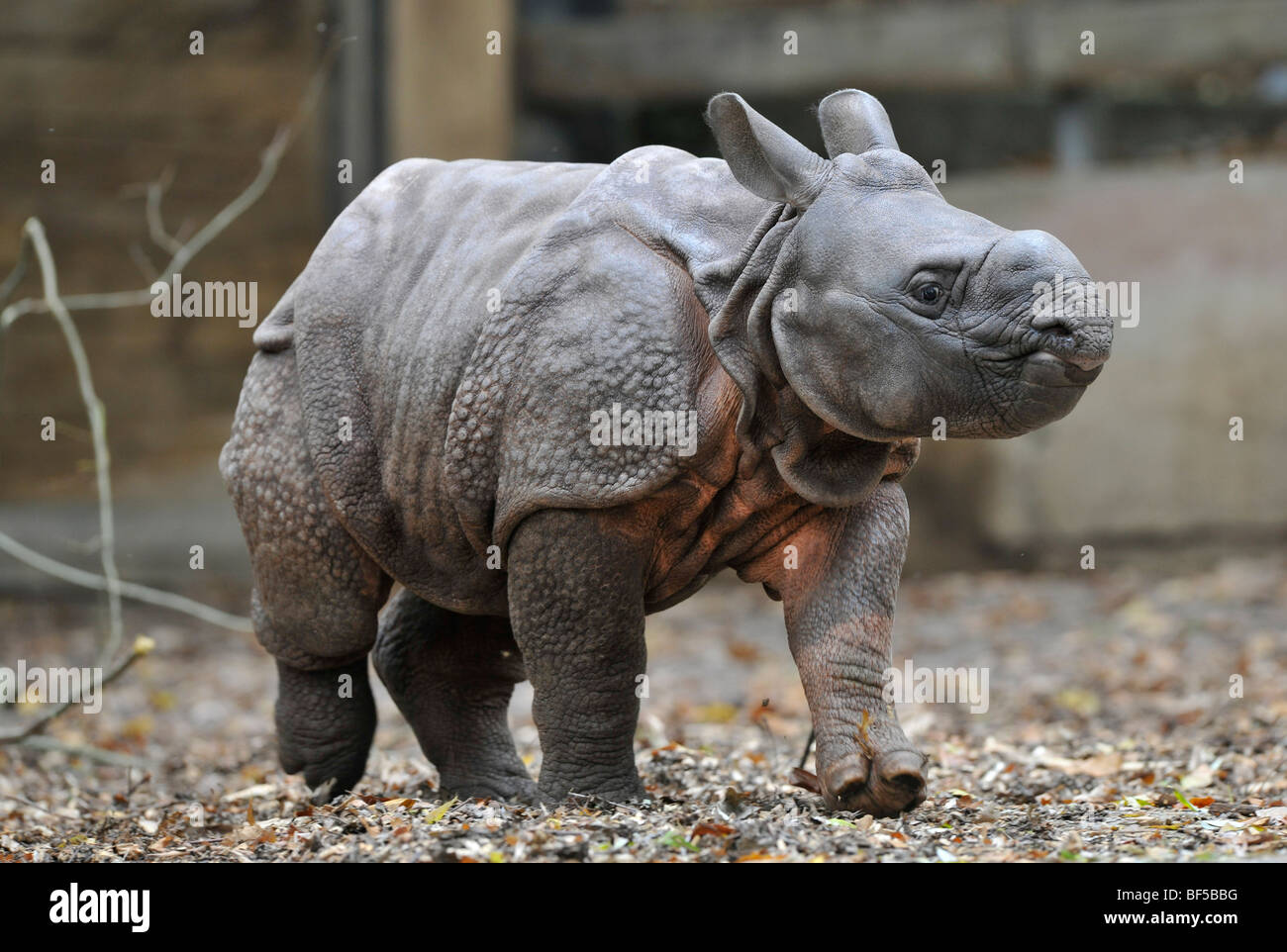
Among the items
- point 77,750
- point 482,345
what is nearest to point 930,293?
point 482,345

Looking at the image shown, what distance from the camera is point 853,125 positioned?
472 centimetres

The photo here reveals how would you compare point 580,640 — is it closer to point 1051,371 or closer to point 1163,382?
point 1051,371

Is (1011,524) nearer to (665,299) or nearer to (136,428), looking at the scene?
(136,428)

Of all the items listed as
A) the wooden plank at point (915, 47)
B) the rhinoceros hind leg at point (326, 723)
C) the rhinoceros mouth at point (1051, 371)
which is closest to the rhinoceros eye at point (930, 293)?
the rhinoceros mouth at point (1051, 371)

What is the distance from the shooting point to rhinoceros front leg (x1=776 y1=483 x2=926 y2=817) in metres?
4.73

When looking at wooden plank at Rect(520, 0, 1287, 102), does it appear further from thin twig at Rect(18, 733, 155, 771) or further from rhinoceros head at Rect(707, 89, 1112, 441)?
rhinoceros head at Rect(707, 89, 1112, 441)

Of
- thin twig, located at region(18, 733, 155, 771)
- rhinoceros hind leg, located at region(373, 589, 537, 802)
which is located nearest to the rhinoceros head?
rhinoceros hind leg, located at region(373, 589, 537, 802)

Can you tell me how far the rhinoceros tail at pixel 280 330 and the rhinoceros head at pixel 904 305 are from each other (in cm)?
173

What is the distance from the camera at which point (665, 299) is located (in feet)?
15.4

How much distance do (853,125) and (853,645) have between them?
146cm

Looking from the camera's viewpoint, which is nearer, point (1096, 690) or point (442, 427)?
point (442, 427)

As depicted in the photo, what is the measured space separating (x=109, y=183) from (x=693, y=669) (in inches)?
242
